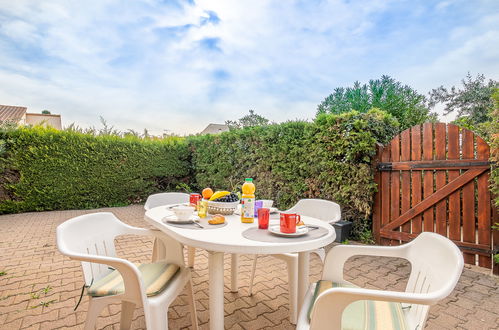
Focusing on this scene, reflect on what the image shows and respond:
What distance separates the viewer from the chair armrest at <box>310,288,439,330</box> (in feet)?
2.77

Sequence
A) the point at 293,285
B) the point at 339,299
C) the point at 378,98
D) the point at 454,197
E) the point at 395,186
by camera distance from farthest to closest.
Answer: the point at 378,98 → the point at 395,186 → the point at 454,197 → the point at 293,285 → the point at 339,299

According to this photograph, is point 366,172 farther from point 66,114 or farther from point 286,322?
point 66,114

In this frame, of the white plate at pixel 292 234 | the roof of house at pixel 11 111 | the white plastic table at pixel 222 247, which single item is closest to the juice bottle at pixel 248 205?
the white plastic table at pixel 222 247

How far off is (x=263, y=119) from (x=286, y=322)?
992cm

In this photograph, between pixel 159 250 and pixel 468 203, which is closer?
pixel 159 250

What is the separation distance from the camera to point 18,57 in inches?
261

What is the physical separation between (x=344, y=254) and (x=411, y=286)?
32cm

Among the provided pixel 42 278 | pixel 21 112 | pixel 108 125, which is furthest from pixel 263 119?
pixel 21 112

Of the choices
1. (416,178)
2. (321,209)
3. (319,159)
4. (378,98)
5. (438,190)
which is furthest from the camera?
(378,98)

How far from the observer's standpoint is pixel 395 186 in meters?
3.56

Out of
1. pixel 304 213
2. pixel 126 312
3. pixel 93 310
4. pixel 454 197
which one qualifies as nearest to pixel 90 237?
pixel 93 310

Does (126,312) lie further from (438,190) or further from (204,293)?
(438,190)

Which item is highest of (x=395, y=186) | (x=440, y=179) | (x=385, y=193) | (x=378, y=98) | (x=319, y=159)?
(x=378, y=98)

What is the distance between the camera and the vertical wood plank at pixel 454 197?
3.01 metres
